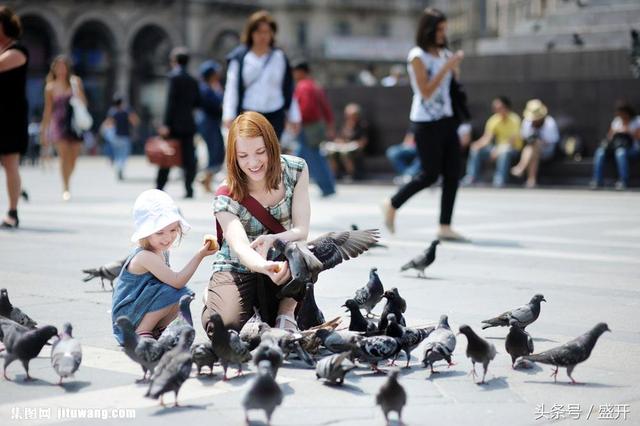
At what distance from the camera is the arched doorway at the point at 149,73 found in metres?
61.3

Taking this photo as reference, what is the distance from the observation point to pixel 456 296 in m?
6.83

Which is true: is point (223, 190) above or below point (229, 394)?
above

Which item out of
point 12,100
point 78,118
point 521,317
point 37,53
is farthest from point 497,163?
point 37,53

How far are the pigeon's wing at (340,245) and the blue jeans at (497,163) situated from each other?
528 inches

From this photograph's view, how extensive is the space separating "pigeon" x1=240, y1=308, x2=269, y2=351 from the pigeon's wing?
0.43 meters

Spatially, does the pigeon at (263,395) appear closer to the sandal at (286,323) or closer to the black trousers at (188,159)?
the sandal at (286,323)

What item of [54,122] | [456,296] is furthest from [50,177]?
[456,296]

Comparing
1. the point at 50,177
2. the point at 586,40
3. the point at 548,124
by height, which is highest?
the point at 586,40

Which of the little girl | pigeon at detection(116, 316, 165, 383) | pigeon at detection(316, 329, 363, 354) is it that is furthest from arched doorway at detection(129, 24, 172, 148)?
pigeon at detection(116, 316, 165, 383)

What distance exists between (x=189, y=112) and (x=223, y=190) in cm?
1015

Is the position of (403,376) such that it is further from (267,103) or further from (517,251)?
(267,103)

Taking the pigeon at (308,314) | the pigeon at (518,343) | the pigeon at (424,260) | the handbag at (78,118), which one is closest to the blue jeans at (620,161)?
the handbag at (78,118)

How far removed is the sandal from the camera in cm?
521

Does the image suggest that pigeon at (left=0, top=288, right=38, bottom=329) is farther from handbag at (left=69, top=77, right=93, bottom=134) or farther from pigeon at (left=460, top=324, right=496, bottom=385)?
handbag at (left=69, top=77, right=93, bottom=134)
